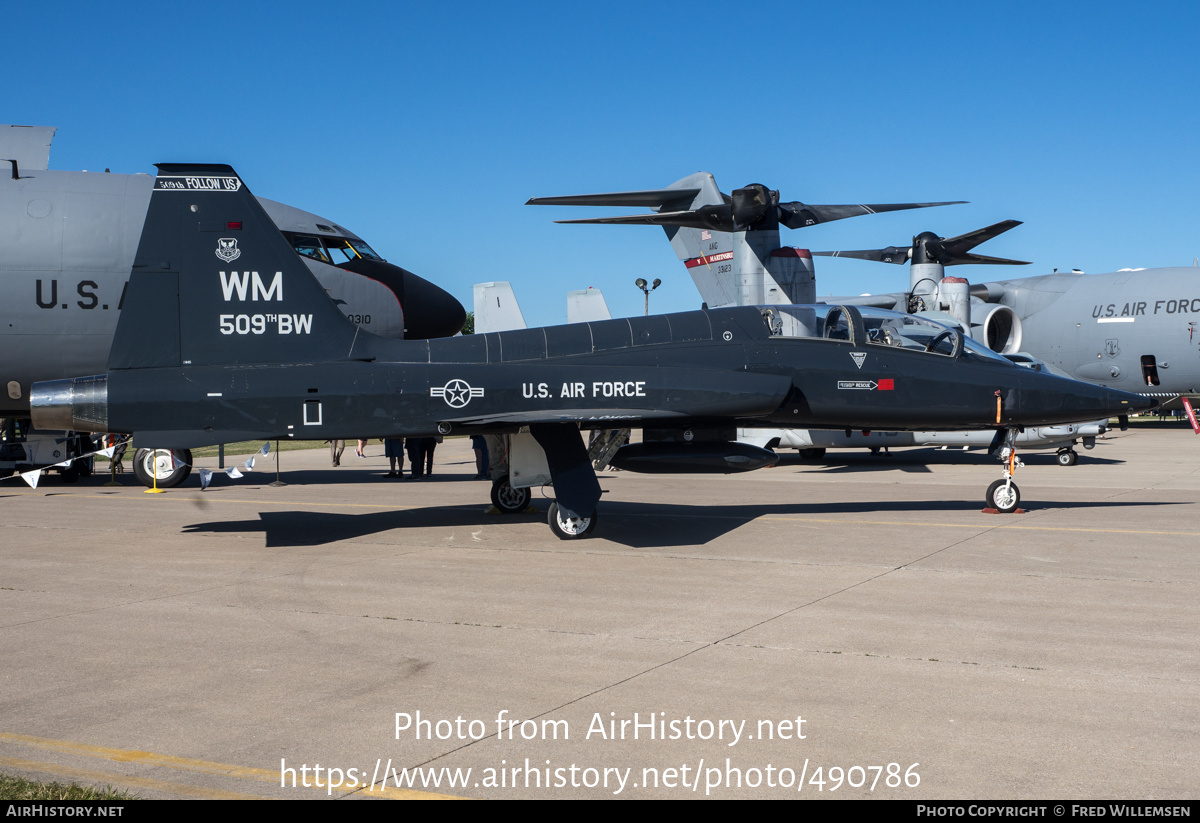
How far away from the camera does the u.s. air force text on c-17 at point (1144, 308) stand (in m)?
30.0

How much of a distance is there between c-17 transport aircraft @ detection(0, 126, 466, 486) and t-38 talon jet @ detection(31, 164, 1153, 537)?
4767mm

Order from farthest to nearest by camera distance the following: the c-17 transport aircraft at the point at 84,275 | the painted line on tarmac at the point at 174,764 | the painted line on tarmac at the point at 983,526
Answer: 1. the c-17 transport aircraft at the point at 84,275
2. the painted line on tarmac at the point at 983,526
3. the painted line on tarmac at the point at 174,764

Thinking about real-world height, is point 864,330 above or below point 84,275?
below

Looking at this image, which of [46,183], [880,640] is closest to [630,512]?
[880,640]

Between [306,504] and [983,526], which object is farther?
[306,504]

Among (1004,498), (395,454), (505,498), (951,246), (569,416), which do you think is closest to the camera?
(569,416)

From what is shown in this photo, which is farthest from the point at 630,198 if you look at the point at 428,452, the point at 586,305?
the point at 428,452

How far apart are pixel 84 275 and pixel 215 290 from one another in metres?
6.79

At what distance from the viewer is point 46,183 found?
16938 mm

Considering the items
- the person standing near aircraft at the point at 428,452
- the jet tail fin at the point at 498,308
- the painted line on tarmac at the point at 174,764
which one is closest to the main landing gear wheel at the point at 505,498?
the person standing near aircraft at the point at 428,452

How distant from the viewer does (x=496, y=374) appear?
12.1 meters

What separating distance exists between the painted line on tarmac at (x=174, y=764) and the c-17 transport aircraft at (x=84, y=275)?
12.0m

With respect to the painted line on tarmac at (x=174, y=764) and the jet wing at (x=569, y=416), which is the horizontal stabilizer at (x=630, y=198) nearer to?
the jet wing at (x=569, y=416)

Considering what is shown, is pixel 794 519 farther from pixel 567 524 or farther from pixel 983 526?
pixel 567 524
